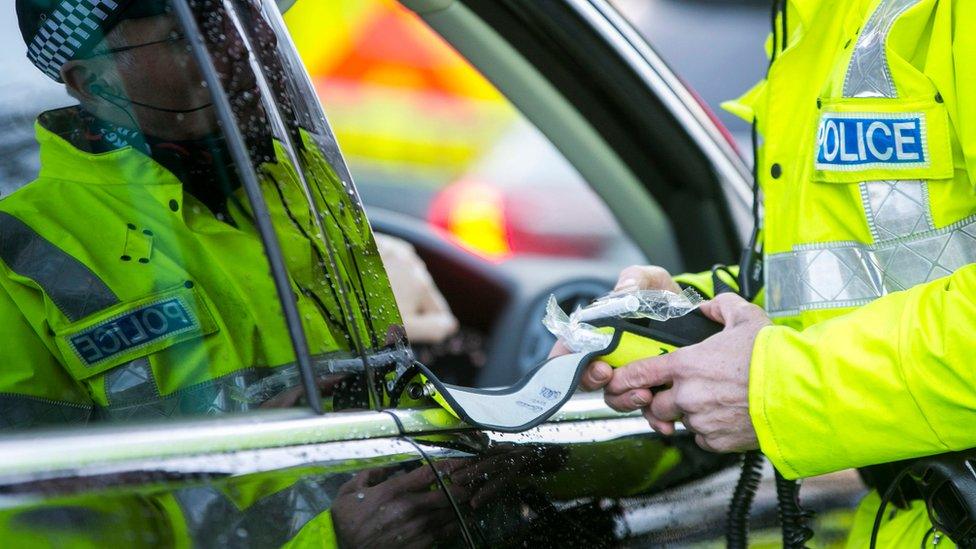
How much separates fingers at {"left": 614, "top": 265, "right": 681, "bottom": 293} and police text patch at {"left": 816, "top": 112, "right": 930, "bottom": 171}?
38cm

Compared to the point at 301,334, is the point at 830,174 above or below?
above

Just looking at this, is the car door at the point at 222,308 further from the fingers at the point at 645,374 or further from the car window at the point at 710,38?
the car window at the point at 710,38

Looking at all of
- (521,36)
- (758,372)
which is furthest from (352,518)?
(521,36)

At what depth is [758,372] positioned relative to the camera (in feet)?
5.13

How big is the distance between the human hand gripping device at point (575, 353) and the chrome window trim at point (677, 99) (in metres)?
1.30

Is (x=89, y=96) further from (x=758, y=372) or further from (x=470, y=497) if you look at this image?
(x=758, y=372)

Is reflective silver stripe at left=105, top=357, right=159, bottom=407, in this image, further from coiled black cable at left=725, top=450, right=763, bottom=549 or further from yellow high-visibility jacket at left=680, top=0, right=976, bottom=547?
coiled black cable at left=725, top=450, right=763, bottom=549

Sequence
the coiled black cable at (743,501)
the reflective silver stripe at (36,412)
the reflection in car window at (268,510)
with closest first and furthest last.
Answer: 1. the reflection in car window at (268,510)
2. the reflective silver stripe at (36,412)
3. the coiled black cable at (743,501)

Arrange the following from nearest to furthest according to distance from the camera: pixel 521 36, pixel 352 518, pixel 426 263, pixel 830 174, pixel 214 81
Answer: pixel 352 518 → pixel 214 81 → pixel 830 174 → pixel 521 36 → pixel 426 263

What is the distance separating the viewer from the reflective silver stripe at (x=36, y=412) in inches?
50.9

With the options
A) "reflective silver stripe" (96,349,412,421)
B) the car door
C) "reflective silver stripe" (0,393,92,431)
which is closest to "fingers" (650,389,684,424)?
the car door

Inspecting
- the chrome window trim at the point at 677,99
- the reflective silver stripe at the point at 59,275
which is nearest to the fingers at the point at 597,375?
the reflective silver stripe at the point at 59,275

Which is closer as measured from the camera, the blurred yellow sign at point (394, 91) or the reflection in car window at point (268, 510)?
the reflection in car window at point (268, 510)

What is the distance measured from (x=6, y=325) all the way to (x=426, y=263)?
3895 millimetres
